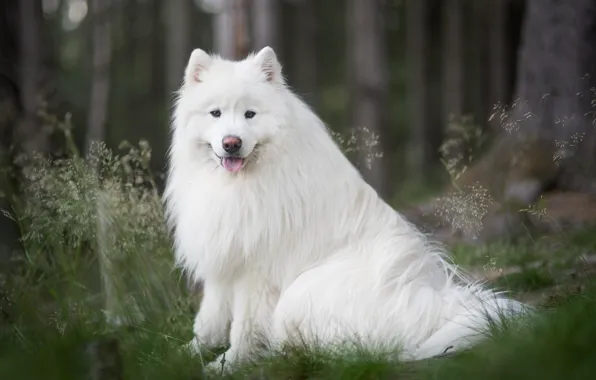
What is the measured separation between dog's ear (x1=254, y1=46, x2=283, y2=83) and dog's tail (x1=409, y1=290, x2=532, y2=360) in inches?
67.0

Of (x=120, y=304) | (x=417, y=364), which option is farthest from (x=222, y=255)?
(x=417, y=364)

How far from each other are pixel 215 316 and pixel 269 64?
1.49m

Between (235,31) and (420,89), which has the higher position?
(235,31)

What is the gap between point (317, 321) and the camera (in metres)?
3.70

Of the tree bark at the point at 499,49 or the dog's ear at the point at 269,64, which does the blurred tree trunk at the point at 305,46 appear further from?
the dog's ear at the point at 269,64

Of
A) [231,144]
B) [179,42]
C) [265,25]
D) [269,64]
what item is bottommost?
[231,144]

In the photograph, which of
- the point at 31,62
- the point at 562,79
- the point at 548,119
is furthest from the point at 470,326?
the point at 31,62

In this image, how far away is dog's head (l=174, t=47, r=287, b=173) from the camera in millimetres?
3973

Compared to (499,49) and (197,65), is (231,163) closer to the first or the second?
(197,65)

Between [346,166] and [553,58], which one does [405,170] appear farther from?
[346,166]

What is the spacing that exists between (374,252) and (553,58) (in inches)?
140

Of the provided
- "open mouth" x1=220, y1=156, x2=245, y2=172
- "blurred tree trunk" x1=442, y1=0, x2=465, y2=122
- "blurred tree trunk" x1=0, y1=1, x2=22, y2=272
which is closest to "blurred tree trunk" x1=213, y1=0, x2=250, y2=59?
"blurred tree trunk" x1=0, y1=1, x2=22, y2=272

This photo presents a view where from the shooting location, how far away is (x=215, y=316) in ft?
13.6

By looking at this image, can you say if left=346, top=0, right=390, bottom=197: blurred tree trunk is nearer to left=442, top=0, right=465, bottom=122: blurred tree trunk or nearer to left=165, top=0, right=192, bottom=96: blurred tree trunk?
left=442, top=0, right=465, bottom=122: blurred tree trunk
